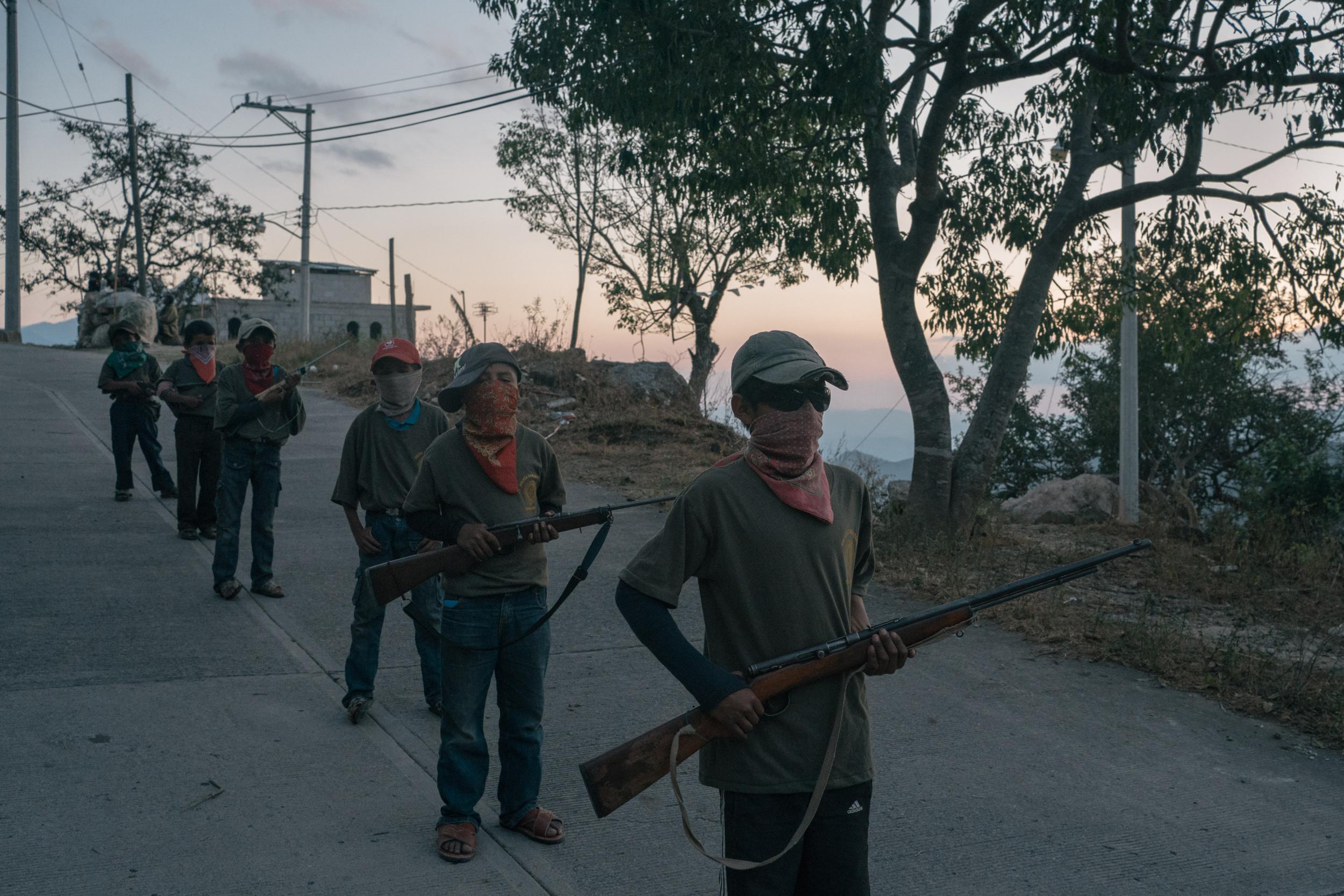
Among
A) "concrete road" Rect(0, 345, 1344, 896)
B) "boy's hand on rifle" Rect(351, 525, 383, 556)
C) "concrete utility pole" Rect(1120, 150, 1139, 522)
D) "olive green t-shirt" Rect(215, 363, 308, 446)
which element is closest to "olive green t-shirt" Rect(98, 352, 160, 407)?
"concrete road" Rect(0, 345, 1344, 896)

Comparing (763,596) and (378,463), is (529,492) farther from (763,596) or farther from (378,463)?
(763,596)

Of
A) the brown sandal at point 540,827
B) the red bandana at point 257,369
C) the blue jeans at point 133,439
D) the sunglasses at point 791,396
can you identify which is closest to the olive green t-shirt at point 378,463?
the brown sandal at point 540,827

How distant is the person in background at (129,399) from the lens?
9.70m

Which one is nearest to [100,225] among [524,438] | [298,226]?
[298,226]

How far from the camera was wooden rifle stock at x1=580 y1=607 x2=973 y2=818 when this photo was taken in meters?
2.55

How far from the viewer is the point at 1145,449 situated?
22.9 meters

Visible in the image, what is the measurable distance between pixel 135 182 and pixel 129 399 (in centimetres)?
3039

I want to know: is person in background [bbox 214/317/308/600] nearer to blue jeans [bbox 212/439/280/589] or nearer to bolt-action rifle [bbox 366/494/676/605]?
blue jeans [bbox 212/439/280/589]

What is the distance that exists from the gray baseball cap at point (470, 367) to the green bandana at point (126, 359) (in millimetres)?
6770

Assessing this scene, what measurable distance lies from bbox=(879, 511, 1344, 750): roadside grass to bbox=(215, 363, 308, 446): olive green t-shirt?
4.41m

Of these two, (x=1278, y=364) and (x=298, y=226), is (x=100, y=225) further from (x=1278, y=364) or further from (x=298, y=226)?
(x=1278, y=364)

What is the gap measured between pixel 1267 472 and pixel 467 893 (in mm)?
12994

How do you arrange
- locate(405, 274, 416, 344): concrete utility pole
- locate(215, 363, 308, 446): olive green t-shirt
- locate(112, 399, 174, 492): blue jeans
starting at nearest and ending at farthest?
locate(215, 363, 308, 446): olive green t-shirt < locate(112, 399, 174, 492): blue jeans < locate(405, 274, 416, 344): concrete utility pole

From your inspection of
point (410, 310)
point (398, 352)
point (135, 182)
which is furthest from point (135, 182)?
point (398, 352)
